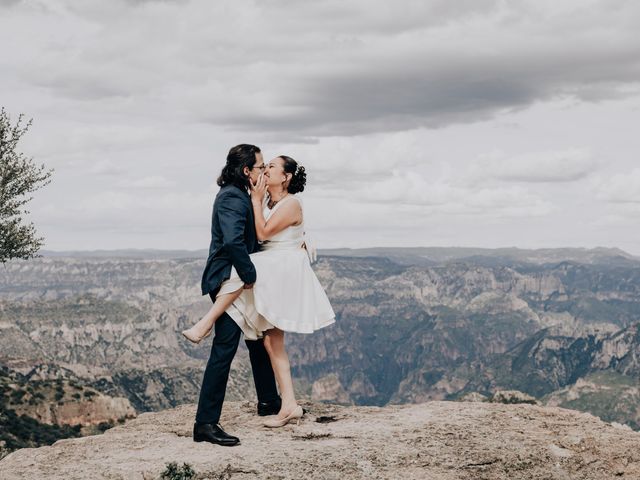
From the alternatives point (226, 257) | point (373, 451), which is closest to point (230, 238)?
point (226, 257)

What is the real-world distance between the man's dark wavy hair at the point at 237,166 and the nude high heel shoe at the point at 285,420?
3712 mm

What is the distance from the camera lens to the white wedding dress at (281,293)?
9.66 meters

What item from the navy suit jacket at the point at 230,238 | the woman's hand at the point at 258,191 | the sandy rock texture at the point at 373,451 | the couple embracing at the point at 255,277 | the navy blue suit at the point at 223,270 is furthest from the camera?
the woman's hand at the point at 258,191

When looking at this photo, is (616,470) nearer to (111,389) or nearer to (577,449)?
(577,449)

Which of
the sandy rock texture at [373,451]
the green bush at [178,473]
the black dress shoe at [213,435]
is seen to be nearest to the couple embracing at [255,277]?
the black dress shoe at [213,435]

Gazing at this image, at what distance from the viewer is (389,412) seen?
11.7 meters

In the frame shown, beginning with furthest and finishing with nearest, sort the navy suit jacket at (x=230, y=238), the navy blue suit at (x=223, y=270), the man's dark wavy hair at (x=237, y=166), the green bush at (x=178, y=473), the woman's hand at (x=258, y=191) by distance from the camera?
the woman's hand at (x=258, y=191)
the man's dark wavy hair at (x=237, y=166)
the navy blue suit at (x=223, y=270)
the navy suit jacket at (x=230, y=238)
the green bush at (x=178, y=473)

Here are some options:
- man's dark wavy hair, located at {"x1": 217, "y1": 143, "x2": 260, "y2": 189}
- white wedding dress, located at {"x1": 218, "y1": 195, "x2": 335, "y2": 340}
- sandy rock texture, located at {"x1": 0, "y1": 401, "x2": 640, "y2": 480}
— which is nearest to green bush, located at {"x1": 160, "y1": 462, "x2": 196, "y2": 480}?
sandy rock texture, located at {"x1": 0, "y1": 401, "x2": 640, "y2": 480}

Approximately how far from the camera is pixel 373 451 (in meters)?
8.87

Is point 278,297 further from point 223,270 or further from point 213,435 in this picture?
point 213,435

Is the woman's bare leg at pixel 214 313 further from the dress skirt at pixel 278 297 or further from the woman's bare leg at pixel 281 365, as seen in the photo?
the woman's bare leg at pixel 281 365

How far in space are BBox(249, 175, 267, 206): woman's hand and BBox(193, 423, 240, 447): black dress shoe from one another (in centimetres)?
336

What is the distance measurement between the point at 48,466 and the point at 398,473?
4.64 metres

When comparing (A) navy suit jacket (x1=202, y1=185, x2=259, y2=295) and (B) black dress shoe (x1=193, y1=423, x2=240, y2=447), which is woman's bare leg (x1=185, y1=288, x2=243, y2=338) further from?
(B) black dress shoe (x1=193, y1=423, x2=240, y2=447)
